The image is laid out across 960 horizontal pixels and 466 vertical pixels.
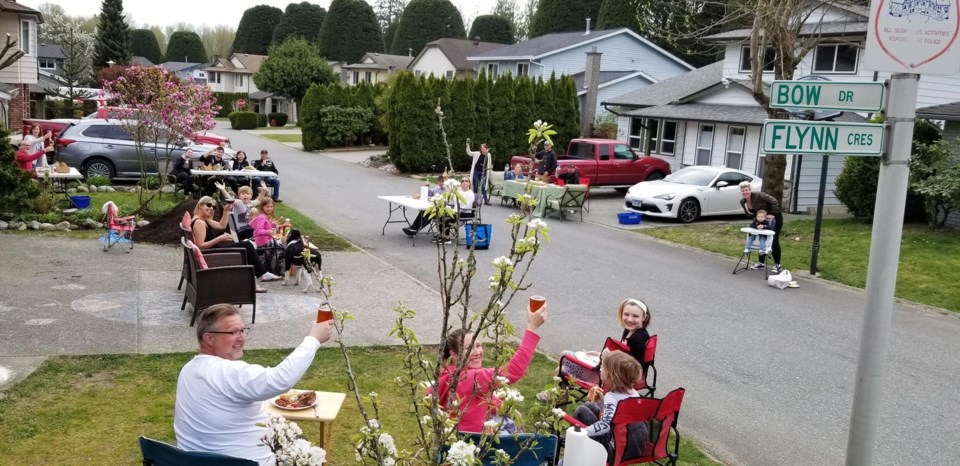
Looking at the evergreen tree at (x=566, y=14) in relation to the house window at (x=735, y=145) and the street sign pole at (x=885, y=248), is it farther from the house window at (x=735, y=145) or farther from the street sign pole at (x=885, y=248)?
the street sign pole at (x=885, y=248)

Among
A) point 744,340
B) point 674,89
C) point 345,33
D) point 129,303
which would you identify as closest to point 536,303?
point 744,340

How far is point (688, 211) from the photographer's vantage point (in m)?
20.9

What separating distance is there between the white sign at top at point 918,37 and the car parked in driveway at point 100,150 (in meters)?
20.0

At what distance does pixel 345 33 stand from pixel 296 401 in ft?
257

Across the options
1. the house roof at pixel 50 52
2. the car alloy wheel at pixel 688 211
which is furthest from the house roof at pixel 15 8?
the house roof at pixel 50 52

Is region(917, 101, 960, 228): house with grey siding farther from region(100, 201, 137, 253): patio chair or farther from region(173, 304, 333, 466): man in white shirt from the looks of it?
region(173, 304, 333, 466): man in white shirt

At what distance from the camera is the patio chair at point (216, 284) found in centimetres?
911

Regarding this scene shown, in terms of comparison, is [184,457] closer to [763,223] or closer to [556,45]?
[763,223]

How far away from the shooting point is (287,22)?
8706cm

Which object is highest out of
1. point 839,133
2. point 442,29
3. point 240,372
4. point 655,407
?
point 442,29

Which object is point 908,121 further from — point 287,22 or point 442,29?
point 287,22

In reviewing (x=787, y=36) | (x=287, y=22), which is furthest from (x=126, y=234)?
(x=287, y=22)

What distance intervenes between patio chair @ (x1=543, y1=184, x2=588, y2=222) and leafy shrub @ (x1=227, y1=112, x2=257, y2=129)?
1715 inches

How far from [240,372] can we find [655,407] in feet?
9.17
